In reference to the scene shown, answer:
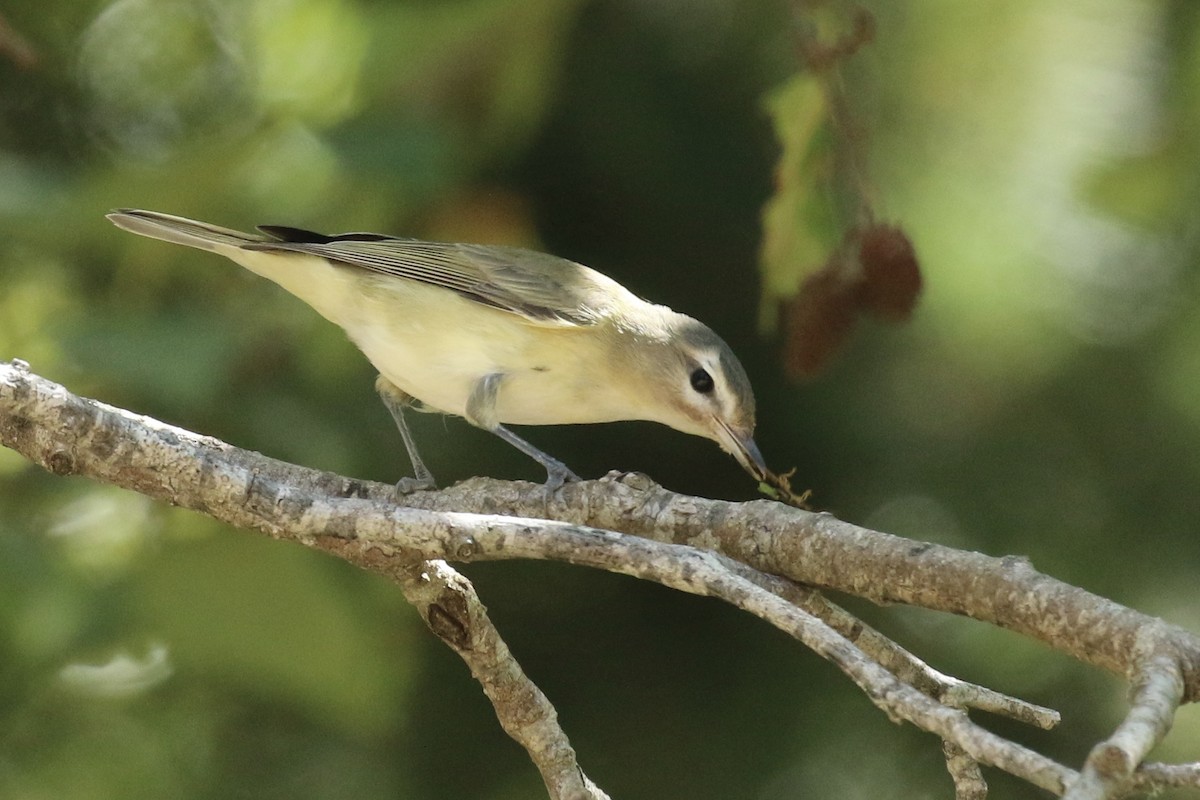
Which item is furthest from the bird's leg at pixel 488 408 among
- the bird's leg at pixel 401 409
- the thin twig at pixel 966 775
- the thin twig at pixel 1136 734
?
the thin twig at pixel 1136 734

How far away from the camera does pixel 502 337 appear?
4242 millimetres

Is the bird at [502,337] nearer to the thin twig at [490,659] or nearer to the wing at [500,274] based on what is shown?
the wing at [500,274]

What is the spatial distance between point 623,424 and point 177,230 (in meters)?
1.81

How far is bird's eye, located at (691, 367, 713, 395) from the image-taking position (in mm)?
4070

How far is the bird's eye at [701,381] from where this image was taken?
4070mm

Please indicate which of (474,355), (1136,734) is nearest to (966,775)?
(1136,734)

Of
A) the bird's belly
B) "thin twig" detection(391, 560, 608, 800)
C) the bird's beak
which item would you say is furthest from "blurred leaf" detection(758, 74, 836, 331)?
"thin twig" detection(391, 560, 608, 800)

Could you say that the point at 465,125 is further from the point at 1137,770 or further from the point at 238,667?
the point at 1137,770

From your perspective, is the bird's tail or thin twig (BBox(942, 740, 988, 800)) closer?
thin twig (BBox(942, 740, 988, 800))

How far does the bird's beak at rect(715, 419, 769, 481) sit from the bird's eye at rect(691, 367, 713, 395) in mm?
123

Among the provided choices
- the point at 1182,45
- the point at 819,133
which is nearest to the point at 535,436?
the point at 819,133

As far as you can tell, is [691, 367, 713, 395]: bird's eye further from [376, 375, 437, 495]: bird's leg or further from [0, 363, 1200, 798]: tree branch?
[0, 363, 1200, 798]: tree branch

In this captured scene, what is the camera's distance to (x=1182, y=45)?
157 inches

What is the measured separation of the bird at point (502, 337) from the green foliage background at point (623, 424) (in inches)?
7.0
